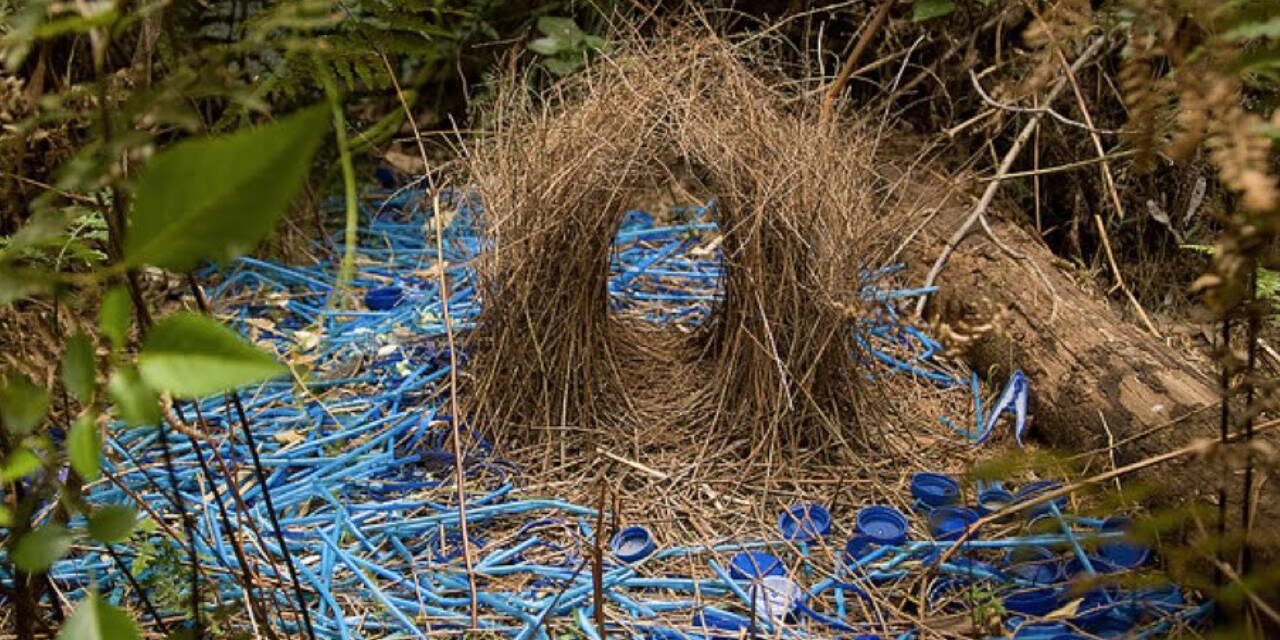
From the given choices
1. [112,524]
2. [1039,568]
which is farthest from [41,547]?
[1039,568]

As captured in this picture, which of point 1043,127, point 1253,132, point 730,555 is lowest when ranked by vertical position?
point 730,555

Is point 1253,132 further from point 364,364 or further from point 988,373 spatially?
point 364,364

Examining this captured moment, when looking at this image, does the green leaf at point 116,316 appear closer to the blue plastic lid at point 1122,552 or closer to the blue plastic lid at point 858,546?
the blue plastic lid at point 858,546

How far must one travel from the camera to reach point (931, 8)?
280 cm

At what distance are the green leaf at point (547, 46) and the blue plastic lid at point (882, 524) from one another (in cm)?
146

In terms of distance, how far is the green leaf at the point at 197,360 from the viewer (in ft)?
1.96

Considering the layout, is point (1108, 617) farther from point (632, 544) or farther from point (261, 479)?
point (261, 479)

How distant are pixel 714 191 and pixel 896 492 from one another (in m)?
0.59

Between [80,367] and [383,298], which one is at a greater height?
[80,367]

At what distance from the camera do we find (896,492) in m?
2.05

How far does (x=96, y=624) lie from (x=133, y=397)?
0.49 feet

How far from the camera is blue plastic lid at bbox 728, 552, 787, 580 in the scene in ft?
6.03

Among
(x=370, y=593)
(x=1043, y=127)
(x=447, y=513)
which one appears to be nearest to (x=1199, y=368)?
(x=1043, y=127)

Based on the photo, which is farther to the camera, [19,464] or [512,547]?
[512,547]
